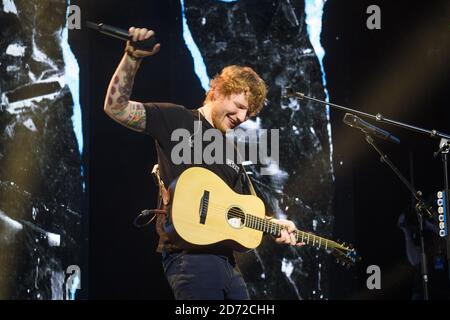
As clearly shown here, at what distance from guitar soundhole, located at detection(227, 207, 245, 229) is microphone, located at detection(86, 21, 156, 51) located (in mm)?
989

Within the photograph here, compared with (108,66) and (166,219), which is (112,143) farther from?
(166,219)

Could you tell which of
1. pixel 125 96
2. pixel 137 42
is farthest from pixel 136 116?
pixel 137 42

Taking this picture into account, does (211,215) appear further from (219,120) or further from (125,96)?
(125,96)

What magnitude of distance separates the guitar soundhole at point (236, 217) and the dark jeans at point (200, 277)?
225 mm

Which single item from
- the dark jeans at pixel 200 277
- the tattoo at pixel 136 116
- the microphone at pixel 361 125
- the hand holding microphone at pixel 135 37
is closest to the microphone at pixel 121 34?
the hand holding microphone at pixel 135 37

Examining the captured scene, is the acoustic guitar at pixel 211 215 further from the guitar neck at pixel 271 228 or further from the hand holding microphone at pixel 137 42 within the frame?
the hand holding microphone at pixel 137 42

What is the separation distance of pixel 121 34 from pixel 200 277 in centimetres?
116

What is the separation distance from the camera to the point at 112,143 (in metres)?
4.77

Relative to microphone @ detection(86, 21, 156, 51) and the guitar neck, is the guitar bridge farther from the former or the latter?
microphone @ detection(86, 21, 156, 51)

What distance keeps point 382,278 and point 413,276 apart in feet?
1.00

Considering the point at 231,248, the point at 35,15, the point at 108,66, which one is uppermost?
the point at 35,15

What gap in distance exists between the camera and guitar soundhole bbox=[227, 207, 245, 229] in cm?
339
